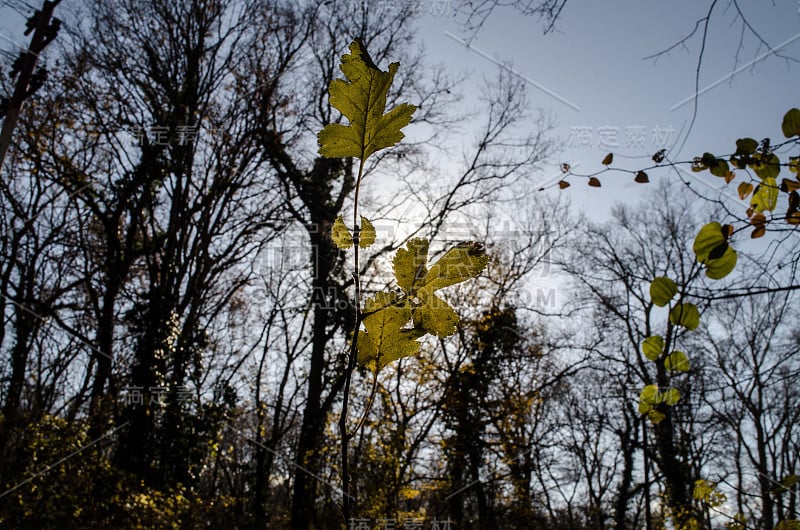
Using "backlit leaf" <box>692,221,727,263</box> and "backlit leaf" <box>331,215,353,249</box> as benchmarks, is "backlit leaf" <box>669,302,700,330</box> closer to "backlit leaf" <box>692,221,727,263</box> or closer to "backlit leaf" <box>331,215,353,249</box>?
"backlit leaf" <box>692,221,727,263</box>

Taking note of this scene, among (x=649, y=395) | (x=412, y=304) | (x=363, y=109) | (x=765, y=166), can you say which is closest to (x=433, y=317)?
(x=412, y=304)

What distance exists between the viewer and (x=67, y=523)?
4648 mm

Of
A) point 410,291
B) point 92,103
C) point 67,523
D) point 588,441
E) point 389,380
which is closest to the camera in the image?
point 410,291

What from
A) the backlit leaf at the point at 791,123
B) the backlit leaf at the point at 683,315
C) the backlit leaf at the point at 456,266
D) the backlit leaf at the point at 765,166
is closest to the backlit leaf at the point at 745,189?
the backlit leaf at the point at 765,166

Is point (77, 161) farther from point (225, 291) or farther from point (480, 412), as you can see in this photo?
point (480, 412)

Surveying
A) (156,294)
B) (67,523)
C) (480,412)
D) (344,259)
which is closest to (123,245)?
(156,294)

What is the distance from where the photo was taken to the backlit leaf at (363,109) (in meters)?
0.27

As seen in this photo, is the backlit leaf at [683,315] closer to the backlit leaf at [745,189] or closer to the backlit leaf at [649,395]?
the backlit leaf at [649,395]

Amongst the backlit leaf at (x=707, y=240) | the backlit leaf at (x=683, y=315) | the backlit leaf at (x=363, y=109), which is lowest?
the backlit leaf at (x=363, y=109)

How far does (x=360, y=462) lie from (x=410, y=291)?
25.2ft

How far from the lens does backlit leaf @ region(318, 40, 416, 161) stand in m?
0.27

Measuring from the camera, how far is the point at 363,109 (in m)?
0.28

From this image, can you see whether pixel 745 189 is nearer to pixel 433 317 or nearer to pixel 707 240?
pixel 707 240

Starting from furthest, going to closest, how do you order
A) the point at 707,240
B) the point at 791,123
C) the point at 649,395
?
the point at 649,395 → the point at 791,123 → the point at 707,240
